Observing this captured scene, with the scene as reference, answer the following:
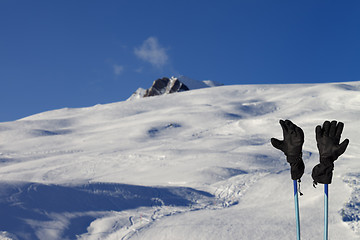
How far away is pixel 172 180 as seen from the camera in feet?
34.7

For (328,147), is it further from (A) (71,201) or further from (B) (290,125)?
(A) (71,201)

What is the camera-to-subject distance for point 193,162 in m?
12.4

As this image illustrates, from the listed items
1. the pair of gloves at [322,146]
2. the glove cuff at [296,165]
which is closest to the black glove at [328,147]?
the pair of gloves at [322,146]

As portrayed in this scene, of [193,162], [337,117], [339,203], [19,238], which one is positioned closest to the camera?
[19,238]

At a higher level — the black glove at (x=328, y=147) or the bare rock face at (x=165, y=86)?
the bare rock face at (x=165, y=86)

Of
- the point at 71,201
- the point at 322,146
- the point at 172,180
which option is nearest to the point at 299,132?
the point at 322,146

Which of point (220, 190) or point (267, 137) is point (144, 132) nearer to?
point (267, 137)

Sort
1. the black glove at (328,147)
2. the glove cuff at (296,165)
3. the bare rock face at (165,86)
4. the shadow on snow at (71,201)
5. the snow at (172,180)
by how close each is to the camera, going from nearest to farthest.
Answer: the black glove at (328,147) < the glove cuff at (296,165) < the snow at (172,180) < the shadow on snow at (71,201) < the bare rock face at (165,86)

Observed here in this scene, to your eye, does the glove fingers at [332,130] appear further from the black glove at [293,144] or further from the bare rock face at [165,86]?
the bare rock face at [165,86]

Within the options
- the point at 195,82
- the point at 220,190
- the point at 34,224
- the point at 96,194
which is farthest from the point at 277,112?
the point at 195,82

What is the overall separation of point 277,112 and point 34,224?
19002mm

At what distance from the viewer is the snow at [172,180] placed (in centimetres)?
691

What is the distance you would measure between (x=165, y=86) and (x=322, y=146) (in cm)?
7544

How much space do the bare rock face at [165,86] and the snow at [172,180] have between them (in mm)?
51375
